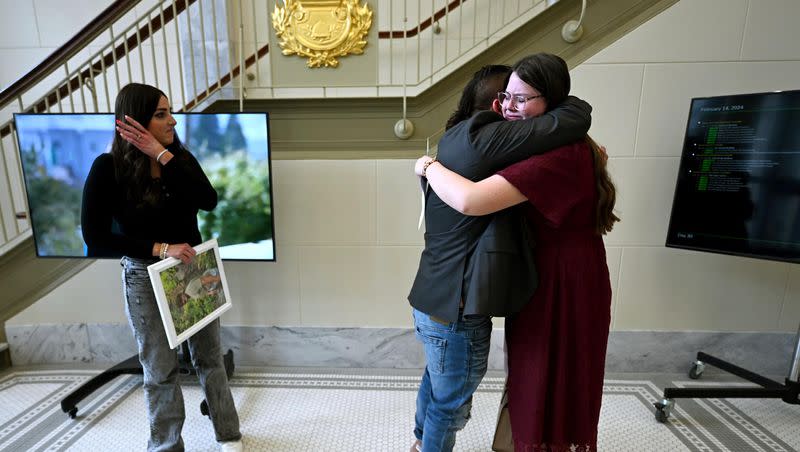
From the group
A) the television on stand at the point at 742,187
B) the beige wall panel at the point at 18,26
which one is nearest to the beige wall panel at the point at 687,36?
the television on stand at the point at 742,187

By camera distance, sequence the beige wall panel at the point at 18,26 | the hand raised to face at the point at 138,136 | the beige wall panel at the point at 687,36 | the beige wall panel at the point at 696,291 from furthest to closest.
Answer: the beige wall panel at the point at 18,26 < the beige wall panel at the point at 696,291 < the beige wall panel at the point at 687,36 < the hand raised to face at the point at 138,136

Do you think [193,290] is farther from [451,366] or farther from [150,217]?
[451,366]

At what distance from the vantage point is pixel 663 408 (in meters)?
1.82

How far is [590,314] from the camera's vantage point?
105 cm

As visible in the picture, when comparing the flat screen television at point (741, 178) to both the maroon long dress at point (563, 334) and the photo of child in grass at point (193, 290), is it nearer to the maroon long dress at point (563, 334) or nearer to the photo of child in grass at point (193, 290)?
the maroon long dress at point (563, 334)

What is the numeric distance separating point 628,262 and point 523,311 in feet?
4.67

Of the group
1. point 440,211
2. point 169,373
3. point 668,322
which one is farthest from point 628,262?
point 169,373

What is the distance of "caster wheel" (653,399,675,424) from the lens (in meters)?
1.82

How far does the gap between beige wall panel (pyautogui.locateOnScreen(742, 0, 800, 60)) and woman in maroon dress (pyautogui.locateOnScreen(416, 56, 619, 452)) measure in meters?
1.68

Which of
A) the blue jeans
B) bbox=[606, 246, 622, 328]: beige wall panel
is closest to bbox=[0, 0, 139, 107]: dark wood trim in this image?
the blue jeans

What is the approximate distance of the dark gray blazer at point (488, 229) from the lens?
0.93 metres

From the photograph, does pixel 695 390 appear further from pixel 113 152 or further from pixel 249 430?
pixel 113 152

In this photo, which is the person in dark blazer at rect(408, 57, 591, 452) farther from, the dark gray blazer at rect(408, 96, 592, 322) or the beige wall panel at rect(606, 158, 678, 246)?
the beige wall panel at rect(606, 158, 678, 246)

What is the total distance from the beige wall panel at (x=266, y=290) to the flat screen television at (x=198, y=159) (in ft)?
0.80
